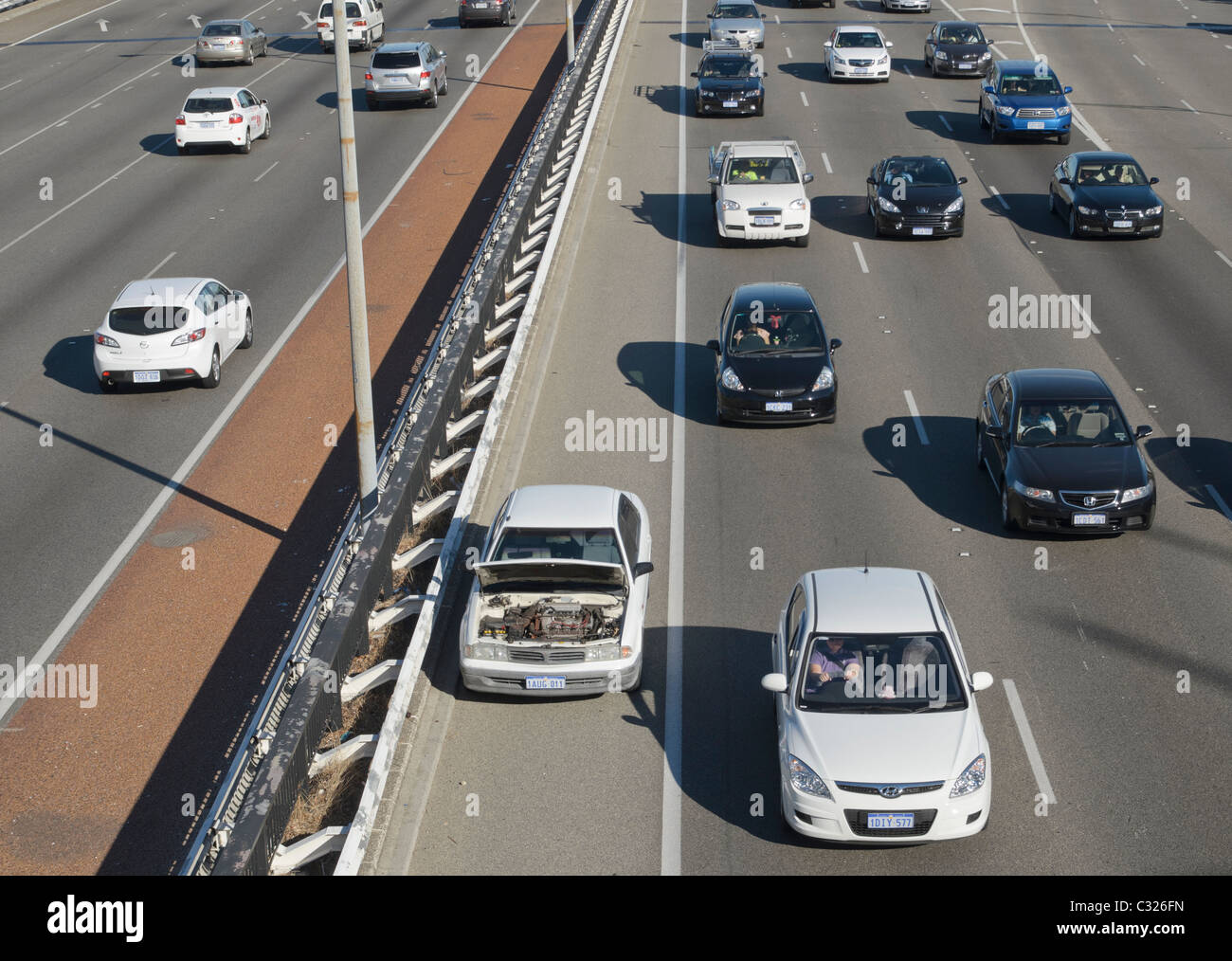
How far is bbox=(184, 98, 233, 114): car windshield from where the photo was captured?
35.9 m

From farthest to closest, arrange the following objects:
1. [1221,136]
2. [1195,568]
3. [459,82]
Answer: [459,82] → [1221,136] → [1195,568]

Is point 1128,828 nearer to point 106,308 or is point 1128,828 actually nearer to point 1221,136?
point 106,308

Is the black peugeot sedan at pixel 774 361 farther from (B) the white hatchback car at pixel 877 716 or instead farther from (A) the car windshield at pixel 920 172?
(A) the car windshield at pixel 920 172

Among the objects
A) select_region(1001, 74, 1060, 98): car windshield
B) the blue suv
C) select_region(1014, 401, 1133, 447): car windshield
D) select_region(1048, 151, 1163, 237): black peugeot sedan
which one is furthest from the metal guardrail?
select_region(1001, 74, 1060, 98): car windshield

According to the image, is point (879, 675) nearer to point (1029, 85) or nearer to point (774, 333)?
point (774, 333)

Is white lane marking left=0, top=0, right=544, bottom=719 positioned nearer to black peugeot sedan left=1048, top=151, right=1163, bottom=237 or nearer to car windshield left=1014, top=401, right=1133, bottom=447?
car windshield left=1014, top=401, right=1133, bottom=447

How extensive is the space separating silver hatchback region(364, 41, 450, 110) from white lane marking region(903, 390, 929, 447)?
23.1m

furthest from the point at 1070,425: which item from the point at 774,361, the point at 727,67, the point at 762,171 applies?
the point at 727,67

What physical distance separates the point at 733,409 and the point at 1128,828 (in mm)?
9639

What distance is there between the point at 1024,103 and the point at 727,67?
8629 millimetres

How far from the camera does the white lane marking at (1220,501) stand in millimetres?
17078

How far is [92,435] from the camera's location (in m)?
20.9

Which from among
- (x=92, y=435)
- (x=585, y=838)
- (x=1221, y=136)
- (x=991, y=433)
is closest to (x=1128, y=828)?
(x=585, y=838)

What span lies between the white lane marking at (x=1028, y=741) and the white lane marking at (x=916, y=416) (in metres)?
6.53
